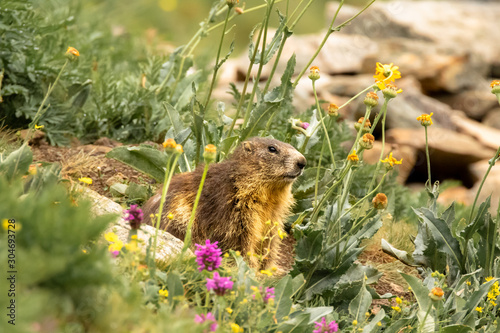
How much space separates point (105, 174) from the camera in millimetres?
4879

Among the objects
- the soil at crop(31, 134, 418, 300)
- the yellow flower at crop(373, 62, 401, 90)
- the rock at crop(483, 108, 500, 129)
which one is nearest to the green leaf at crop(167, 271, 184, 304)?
the yellow flower at crop(373, 62, 401, 90)

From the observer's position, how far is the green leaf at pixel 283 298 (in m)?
2.98

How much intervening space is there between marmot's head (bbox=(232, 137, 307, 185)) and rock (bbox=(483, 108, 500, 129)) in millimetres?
7082

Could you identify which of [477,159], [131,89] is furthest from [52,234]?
[477,159]

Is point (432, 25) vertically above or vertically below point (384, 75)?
below

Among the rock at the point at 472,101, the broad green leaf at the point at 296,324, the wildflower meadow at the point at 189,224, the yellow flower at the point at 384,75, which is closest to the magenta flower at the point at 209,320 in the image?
the wildflower meadow at the point at 189,224

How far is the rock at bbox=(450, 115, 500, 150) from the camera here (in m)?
9.28

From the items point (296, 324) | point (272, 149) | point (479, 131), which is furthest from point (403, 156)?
point (296, 324)

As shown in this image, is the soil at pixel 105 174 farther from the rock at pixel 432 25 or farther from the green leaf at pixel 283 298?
the rock at pixel 432 25

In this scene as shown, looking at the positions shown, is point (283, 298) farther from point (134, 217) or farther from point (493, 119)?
point (493, 119)

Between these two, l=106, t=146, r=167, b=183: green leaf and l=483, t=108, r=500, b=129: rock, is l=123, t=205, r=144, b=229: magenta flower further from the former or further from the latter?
l=483, t=108, r=500, b=129: rock

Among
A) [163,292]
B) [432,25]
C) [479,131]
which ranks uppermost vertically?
[163,292]

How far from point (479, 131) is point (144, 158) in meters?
6.60

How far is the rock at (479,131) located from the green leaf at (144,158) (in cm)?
617
